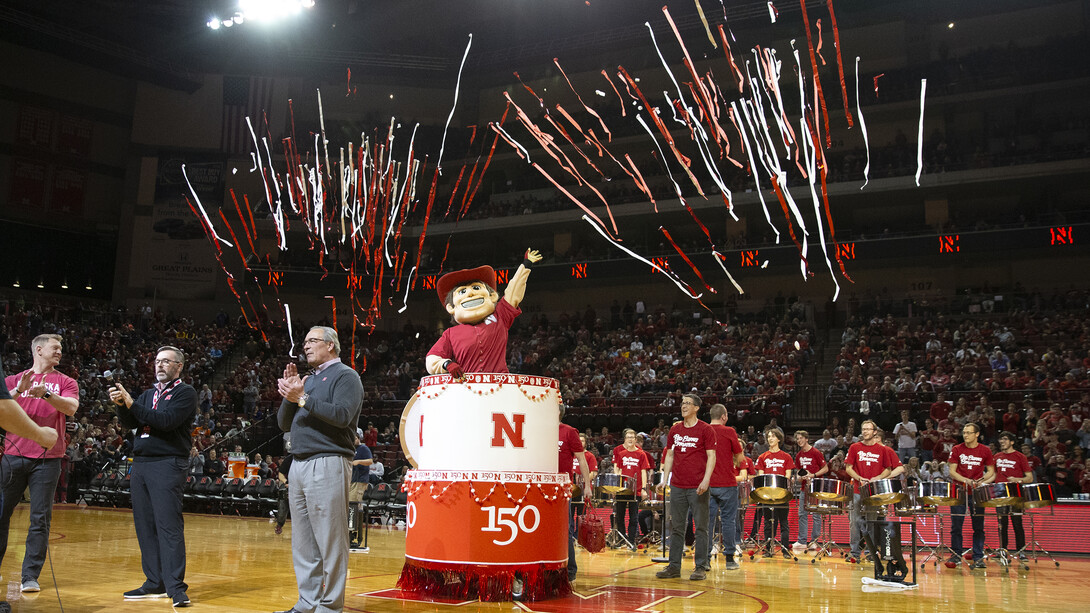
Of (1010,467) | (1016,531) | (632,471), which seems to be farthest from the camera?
(632,471)

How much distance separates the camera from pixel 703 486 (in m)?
8.07

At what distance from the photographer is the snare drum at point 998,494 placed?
9938 millimetres

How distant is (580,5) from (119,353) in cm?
1979

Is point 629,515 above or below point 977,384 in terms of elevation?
below

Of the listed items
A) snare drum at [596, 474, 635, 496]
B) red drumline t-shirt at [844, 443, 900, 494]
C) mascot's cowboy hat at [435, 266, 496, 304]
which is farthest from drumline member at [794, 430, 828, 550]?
mascot's cowboy hat at [435, 266, 496, 304]

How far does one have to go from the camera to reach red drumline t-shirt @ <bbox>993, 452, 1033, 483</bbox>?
10.8 meters

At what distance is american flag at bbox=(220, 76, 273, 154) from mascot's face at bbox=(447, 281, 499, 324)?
28906 mm

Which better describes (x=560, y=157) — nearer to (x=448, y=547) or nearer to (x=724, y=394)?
(x=724, y=394)

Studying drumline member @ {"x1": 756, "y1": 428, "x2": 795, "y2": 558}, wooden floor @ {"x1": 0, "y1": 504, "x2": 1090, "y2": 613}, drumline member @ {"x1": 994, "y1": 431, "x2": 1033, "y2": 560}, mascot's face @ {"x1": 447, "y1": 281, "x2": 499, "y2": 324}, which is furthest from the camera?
drumline member @ {"x1": 756, "y1": 428, "x2": 795, "y2": 558}

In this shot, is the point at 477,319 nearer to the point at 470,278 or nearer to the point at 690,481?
the point at 470,278

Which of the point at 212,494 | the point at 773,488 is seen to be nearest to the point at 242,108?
the point at 212,494

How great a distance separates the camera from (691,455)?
8.27m

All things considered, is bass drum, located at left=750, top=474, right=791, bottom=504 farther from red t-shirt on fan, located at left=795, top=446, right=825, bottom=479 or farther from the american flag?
the american flag

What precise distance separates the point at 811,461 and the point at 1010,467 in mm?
2518
